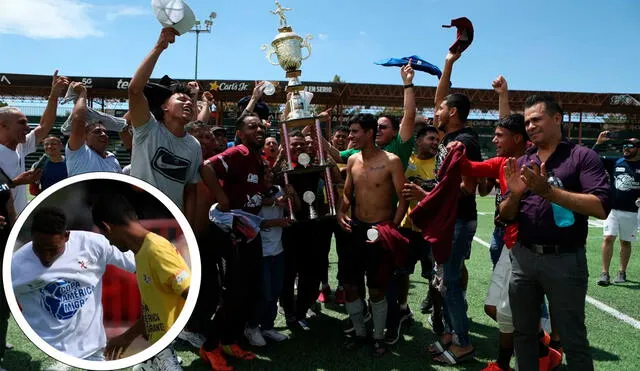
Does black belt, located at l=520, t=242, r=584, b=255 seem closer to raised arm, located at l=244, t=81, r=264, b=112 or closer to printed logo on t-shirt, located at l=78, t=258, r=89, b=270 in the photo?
printed logo on t-shirt, located at l=78, t=258, r=89, b=270

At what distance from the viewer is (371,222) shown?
174 inches

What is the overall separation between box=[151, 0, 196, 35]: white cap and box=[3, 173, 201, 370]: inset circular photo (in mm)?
1482

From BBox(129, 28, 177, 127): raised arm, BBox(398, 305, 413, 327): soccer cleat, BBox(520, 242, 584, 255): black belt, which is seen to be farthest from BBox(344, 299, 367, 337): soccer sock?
BBox(129, 28, 177, 127): raised arm

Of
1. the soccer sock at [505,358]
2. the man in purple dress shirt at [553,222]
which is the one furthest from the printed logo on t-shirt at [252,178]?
the soccer sock at [505,358]

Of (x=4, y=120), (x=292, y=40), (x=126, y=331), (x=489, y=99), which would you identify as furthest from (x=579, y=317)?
(x=489, y=99)

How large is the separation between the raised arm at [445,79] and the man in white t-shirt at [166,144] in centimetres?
228

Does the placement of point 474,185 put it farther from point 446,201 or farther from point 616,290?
point 616,290

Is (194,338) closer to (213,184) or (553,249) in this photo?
(213,184)

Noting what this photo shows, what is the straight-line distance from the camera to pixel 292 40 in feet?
16.0

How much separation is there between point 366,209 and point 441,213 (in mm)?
702

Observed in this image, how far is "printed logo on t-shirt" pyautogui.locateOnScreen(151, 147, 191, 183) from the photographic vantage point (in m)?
3.53

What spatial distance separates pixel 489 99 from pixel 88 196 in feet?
111

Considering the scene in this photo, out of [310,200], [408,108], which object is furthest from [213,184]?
[408,108]

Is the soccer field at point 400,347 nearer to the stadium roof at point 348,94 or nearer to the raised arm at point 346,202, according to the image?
the raised arm at point 346,202
